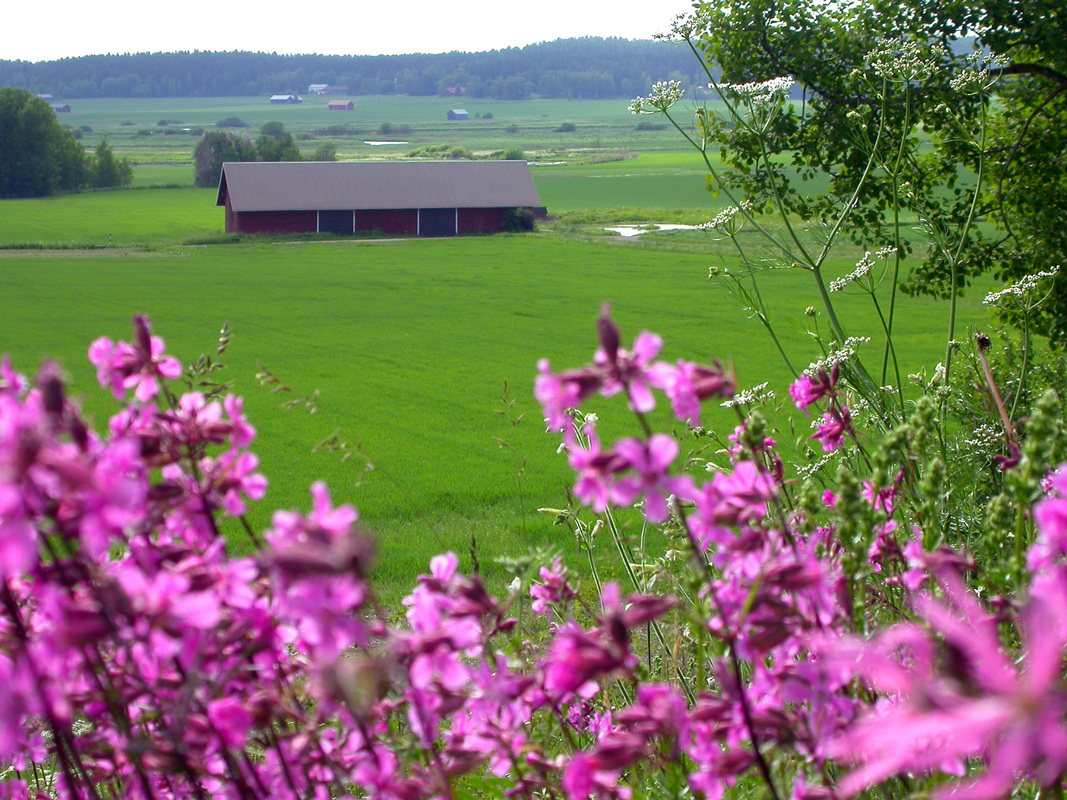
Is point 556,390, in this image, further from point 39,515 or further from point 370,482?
point 370,482

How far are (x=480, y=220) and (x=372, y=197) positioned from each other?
570cm

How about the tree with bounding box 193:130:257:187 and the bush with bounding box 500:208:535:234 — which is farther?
the tree with bounding box 193:130:257:187

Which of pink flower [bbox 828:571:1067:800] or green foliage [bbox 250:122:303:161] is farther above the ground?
green foliage [bbox 250:122:303:161]

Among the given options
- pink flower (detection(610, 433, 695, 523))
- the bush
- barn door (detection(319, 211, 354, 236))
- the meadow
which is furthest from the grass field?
the bush

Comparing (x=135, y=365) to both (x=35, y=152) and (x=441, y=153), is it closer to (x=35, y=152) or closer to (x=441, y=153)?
(x=35, y=152)

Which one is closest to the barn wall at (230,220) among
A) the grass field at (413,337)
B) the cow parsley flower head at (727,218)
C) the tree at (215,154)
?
the grass field at (413,337)

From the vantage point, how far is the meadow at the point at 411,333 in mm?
12758

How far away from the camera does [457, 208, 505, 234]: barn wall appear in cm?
5434

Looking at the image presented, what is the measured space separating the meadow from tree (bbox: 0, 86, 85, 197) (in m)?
20.2

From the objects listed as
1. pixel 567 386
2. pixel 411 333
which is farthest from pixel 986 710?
pixel 411 333

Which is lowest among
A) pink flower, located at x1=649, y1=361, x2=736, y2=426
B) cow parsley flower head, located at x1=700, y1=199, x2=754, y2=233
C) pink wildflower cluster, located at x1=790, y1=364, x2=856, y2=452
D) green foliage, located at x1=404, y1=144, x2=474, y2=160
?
pink wildflower cluster, located at x1=790, y1=364, x2=856, y2=452

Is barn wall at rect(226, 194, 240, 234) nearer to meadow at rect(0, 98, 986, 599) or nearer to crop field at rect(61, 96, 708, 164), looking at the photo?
meadow at rect(0, 98, 986, 599)

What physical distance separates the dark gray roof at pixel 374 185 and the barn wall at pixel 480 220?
490 millimetres

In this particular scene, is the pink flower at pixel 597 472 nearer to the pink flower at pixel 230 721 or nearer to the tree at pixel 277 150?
the pink flower at pixel 230 721
